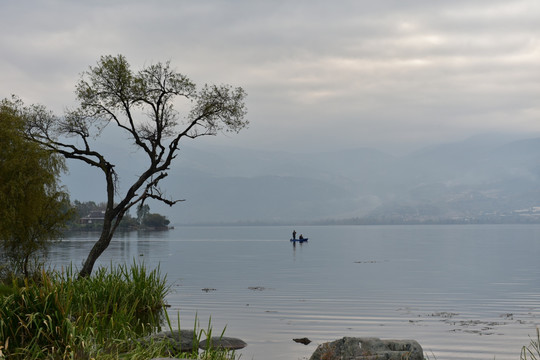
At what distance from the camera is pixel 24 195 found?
3347 centimetres

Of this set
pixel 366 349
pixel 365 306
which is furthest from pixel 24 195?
pixel 366 349

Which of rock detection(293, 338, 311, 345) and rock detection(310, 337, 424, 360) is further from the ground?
rock detection(310, 337, 424, 360)

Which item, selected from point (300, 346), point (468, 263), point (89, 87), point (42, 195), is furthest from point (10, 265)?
point (468, 263)

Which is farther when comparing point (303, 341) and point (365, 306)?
point (365, 306)

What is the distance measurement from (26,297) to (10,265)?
24222mm

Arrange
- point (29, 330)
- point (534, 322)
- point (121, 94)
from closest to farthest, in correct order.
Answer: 1. point (29, 330)
2. point (534, 322)
3. point (121, 94)

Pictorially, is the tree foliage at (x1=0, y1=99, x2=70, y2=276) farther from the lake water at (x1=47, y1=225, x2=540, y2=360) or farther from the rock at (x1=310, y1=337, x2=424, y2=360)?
the rock at (x1=310, y1=337, x2=424, y2=360)

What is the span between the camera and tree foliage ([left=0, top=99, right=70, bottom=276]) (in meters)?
33.1

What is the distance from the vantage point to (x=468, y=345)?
23359mm

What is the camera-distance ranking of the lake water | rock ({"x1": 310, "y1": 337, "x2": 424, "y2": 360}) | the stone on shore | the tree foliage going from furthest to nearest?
the tree foliage < the lake water < the stone on shore < rock ({"x1": 310, "y1": 337, "x2": 424, "y2": 360})

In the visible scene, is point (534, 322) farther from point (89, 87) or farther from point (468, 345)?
point (89, 87)

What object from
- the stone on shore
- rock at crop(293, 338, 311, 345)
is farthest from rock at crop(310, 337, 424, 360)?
rock at crop(293, 338, 311, 345)

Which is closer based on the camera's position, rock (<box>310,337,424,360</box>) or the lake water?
rock (<box>310,337,424,360</box>)

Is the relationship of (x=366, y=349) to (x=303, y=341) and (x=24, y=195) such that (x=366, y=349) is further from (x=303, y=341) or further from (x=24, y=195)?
(x=24, y=195)
